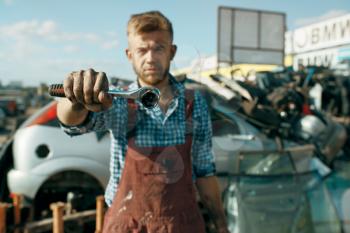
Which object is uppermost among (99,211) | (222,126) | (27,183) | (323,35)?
(323,35)

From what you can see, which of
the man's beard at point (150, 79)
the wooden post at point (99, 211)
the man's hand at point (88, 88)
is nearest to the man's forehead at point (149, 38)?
the man's beard at point (150, 79)

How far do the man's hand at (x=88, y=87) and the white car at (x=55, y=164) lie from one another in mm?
2588

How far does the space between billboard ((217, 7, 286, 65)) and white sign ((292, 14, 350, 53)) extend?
812 centimetres

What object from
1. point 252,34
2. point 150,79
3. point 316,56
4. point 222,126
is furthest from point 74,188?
point 316,56

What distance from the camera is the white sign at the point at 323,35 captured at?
18.5 m

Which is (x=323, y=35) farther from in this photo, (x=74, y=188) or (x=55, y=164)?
(x=55, y=164)

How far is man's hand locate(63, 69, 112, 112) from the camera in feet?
3.09

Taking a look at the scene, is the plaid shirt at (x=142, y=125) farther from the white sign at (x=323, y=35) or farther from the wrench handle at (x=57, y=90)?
the white sign at (x=323, y=35)

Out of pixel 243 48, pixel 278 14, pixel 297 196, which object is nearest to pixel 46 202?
pixel 297 196

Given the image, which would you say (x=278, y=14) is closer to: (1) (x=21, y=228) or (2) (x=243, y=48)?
(2) (x=243, y=48)

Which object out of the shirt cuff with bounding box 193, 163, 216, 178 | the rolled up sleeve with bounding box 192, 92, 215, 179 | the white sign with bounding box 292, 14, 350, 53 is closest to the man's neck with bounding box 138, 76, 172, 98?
the rolled up sleeve with bounding box 192, 92, 215, 179

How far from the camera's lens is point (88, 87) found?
95 cm

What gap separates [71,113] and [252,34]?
35.2ft

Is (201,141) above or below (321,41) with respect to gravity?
below
